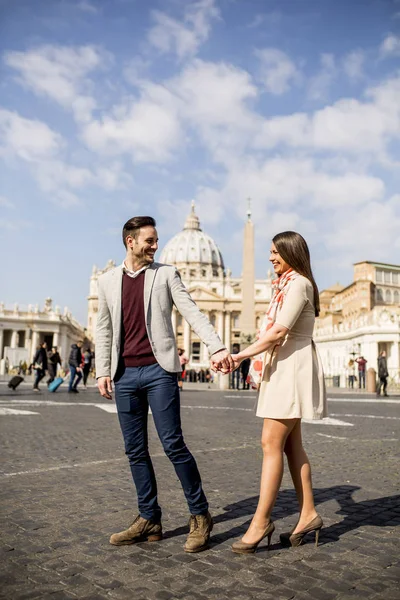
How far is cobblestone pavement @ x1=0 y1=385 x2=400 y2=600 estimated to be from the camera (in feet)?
8.02

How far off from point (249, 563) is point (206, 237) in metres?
126

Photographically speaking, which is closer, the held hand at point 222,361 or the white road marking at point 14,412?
the held hand at point 222,361

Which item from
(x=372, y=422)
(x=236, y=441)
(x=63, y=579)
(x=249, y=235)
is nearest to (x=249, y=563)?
(x=63, y=579)

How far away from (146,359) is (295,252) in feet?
3.24

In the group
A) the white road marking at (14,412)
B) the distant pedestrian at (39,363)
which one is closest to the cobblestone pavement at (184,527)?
the white road marking at (14,412)

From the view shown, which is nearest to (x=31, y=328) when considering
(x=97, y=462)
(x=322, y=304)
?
(x=322, y=304)

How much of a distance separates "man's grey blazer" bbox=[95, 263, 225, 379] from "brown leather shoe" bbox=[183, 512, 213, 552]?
78 centimetres

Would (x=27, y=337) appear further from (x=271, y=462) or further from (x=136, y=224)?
(x=271, y=462)

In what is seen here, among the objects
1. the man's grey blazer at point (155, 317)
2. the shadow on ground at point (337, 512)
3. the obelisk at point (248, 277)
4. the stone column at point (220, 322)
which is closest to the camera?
the man's grey blazer at point (155, 317)

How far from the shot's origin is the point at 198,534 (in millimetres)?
2938

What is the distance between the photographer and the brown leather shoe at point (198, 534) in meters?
2.87

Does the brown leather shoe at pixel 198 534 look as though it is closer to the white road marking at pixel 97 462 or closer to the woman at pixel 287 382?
the woman at pixel 287 382

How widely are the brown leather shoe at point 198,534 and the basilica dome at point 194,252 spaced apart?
377 ft

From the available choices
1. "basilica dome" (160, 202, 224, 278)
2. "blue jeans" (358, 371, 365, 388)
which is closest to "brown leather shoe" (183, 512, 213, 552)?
"blue jeans" (358, 371, 365, 388)
